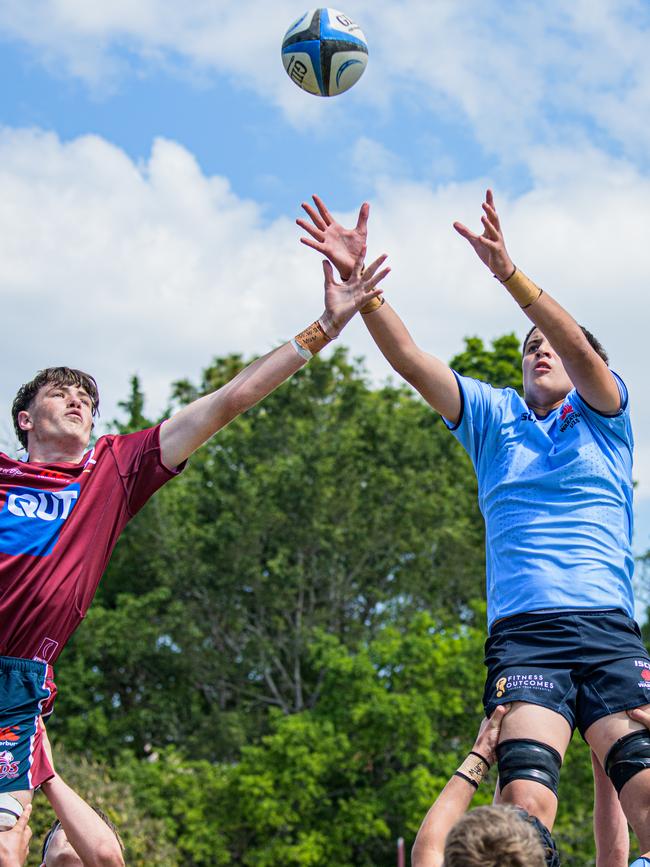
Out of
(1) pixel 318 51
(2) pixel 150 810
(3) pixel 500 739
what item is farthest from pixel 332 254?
(2) pixel 150 810

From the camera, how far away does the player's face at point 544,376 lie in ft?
14.7

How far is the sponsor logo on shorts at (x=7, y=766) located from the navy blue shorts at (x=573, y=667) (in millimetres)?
1870

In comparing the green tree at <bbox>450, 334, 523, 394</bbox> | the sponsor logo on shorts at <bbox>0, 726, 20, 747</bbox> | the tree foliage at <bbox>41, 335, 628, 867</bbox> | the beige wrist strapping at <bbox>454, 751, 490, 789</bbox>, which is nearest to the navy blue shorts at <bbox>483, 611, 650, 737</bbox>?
the beige wrist strapping at <bbox>454, 751, 490, 789</bbox>

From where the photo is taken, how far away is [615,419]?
425 centimetres

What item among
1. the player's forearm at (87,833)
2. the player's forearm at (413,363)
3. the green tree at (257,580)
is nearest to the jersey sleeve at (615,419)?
the player's forearm at (413,363)

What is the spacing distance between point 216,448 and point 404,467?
499 centimetres

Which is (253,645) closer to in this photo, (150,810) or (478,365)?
(150,810)

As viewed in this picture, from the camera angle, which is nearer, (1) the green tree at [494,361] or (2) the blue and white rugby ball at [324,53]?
(2) the blue and white rugby ball at [324,53]

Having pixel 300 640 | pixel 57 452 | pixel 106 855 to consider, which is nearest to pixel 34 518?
pixel 57 452

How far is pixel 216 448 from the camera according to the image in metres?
27.1

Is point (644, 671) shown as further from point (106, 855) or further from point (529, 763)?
point (106, 855)

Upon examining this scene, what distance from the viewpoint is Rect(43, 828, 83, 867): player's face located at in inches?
167

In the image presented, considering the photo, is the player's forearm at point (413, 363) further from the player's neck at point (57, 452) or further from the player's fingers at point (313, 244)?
the player's neck at point (57, 452)

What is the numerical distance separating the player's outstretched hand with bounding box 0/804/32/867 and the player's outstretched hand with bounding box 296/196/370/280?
2639mm
